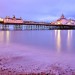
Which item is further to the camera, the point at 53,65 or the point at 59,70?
the point at 53,65

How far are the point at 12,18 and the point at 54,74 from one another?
9598 cm

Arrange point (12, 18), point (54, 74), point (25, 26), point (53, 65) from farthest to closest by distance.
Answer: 1. point (12, 18)
2. point (25, 26)
3. point (53, 65)
4. point (54, 74)

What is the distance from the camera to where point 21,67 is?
7.27 meters

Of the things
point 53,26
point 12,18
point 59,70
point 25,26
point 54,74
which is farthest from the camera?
point 12,18

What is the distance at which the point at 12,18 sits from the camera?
332 ft

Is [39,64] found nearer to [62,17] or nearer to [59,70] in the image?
[59,70]

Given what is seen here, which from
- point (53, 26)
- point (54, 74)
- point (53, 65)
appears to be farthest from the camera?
point (53, 26)

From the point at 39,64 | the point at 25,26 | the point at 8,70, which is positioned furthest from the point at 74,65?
the point at 25,26

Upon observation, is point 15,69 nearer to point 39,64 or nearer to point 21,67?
point 21,67

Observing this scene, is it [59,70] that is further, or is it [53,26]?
[53,26]

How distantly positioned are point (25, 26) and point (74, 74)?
77909 millimetres

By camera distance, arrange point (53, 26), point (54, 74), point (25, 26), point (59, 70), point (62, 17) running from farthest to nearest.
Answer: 1. point (62, 17)
2. point (53, 26)
3. point (25, 26)
4. point (59, 70)
5. point (54, 74)

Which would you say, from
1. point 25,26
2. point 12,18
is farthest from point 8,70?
point 12,18

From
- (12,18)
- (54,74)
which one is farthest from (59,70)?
(12,18)
